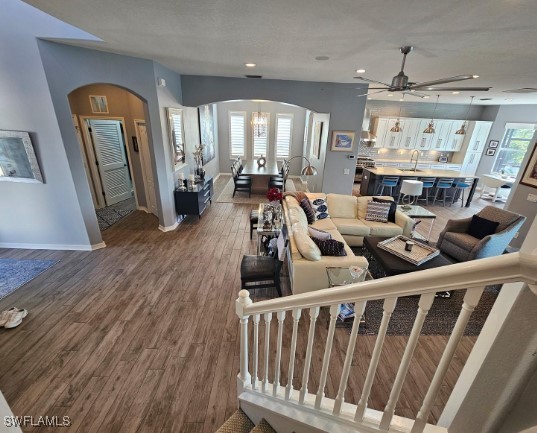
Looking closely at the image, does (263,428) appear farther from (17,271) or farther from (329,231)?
(17,271)

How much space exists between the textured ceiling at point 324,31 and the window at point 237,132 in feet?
18.0

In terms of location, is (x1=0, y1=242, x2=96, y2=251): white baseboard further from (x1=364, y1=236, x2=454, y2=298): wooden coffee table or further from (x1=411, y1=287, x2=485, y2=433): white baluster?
(x1=411, y1=287, x2=485, y2=433): white baluster

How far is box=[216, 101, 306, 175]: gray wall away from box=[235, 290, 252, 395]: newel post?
27.6ft

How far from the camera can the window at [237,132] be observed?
354 inches

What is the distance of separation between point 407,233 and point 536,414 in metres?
3.88

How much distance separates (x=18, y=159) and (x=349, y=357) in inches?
193

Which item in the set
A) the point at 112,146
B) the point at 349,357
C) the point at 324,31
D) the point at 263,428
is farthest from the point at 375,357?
the point at 112,146

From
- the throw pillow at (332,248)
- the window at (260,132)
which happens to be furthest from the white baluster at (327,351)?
the window at (260,132)

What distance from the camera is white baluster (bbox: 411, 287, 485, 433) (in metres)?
0.75

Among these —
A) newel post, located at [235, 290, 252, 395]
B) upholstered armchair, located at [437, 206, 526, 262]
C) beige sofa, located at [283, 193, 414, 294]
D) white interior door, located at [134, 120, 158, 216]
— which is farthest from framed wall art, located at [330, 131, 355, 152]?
newel post, located at [235, 290, 252, 395]

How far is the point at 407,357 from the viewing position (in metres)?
0.92

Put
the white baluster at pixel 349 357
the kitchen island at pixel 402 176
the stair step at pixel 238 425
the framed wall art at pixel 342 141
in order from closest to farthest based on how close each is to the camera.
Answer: the white baluster at pixel 349 357
the stair step at pixel 238 425
the framed wall art at pixel 342 141
the kitchen island at pixel 402 176

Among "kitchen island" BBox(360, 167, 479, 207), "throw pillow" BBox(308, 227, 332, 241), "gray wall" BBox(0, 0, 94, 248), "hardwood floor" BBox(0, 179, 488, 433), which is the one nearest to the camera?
"hardwood floor" BBox(0, 179, 488, 433)

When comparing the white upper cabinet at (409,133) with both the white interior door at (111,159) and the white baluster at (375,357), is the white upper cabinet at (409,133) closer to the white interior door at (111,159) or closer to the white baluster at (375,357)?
the white interior door at (111,159)
